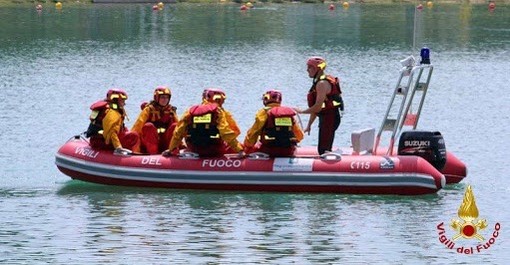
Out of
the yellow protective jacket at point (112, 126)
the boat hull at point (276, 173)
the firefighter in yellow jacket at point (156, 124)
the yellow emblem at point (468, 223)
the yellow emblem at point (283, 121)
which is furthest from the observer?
the firefighter in yellow jacket at point (156, 124)

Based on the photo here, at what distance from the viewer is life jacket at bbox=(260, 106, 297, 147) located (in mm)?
20359

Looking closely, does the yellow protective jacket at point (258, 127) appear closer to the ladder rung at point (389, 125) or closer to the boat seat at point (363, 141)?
the boat seat at point (363, 141)

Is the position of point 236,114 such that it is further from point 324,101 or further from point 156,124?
point 324,101

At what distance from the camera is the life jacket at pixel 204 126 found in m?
20.5

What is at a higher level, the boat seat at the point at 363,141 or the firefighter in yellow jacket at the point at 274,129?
the firefighter in yellow jacket at the point at 274,129

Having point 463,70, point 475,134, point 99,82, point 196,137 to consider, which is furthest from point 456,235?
point 463,70

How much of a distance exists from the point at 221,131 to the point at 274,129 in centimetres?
71

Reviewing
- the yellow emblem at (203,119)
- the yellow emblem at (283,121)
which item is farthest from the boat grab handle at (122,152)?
the yellow emblem at (283,121)

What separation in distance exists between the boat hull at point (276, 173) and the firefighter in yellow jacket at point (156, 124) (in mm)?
419

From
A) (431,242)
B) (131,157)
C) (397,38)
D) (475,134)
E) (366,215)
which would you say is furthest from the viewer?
(397,38)

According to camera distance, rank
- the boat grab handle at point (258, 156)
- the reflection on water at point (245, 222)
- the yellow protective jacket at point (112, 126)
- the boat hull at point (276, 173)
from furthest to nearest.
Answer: the yellow protective jacket at point (112, 126) → the boat grab handle at point (258, 156) → the boat hull at point (276, 173) → the reflection on water at point (245, 222)

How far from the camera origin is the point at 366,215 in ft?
63.6

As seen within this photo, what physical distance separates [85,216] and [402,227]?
158 inches

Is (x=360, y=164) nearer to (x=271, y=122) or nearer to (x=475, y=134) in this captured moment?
(x=271, y=122)
